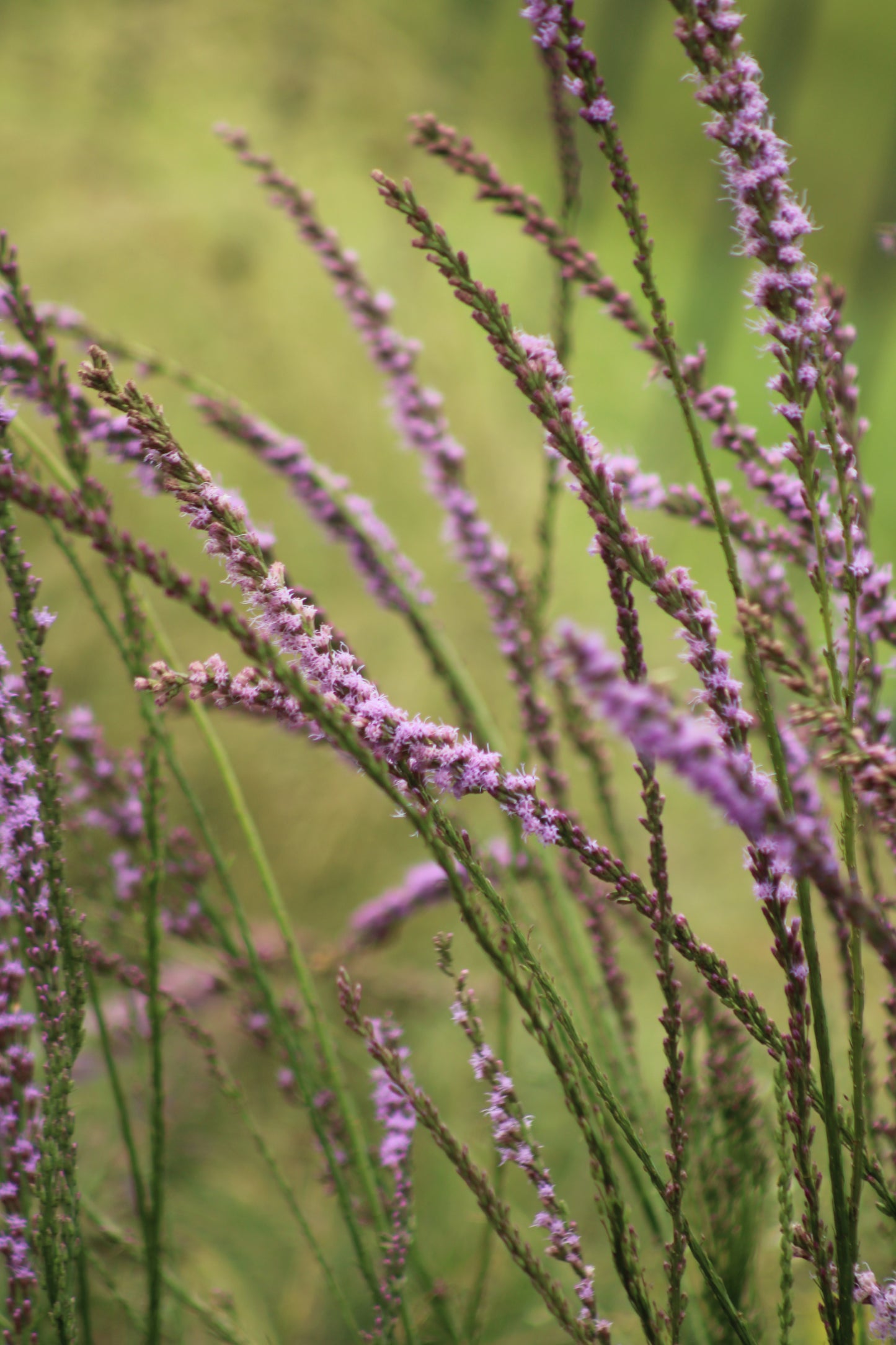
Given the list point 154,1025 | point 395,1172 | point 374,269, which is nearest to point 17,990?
point 154,1025

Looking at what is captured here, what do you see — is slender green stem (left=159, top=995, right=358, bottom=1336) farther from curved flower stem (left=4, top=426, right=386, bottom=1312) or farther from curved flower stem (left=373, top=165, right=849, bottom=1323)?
curved flower stem (left=373, top=165, right=849, bottom=1323)

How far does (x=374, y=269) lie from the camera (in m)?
1.47

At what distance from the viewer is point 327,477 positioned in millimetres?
463

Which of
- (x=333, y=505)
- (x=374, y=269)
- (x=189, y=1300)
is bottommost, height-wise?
(x=189, y=1300)

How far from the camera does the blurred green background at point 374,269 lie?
124 cm

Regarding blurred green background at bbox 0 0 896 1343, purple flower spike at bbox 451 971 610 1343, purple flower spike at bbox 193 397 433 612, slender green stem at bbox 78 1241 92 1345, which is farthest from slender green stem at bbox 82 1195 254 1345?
blurred green background at bbox 0 0 896 1343

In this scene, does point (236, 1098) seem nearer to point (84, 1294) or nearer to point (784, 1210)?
point (84, 1294)

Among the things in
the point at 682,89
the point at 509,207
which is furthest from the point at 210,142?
the point at 509,207

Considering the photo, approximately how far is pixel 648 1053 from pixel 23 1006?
0.67m

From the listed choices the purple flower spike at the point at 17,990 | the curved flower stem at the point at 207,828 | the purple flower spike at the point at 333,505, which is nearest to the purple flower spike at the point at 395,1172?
the curved flower stem at the point at 207,828

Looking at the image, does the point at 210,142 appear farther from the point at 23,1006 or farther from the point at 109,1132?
the point at 109,1132

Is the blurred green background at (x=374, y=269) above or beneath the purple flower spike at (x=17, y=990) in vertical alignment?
above

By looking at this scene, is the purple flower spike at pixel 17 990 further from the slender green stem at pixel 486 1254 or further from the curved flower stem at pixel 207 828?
the slender green stem at pixel 486 1254

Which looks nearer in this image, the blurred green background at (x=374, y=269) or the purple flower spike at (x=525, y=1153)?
the purple flower spike at (x=525, y=1153)
